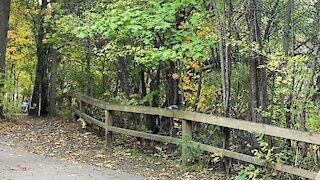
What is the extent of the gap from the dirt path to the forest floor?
0.42 metres

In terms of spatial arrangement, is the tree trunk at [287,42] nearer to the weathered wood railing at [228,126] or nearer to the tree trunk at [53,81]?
the weathered wood railing at [228,126]

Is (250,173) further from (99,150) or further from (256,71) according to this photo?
(99,150)

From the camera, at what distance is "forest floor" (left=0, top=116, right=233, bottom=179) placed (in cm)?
748

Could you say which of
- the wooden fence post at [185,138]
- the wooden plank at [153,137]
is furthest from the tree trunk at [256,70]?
the wooden plank at [153,137]

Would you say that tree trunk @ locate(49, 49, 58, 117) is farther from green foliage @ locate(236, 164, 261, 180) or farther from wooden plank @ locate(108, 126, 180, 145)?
green foliage @ locate(236, 164, 261, 180)

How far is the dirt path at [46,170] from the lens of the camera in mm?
6723

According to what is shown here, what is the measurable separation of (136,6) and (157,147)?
2830mm

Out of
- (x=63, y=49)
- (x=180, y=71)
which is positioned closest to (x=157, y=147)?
(x=180, y=71)

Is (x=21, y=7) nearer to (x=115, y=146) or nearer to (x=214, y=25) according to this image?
(x=115, y=146)

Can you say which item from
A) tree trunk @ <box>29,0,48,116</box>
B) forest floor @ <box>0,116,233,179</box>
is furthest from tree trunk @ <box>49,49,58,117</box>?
forest floor @ <box>0,116,233,179</box>

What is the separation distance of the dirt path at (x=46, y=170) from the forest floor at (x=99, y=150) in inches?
16.6

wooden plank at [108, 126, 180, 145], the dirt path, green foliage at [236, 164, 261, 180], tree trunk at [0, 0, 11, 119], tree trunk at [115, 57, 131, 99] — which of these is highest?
tree trunk at [0, 0, 11, 119]

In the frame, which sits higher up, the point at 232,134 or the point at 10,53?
the point at 10,53

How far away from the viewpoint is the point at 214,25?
8453mm
